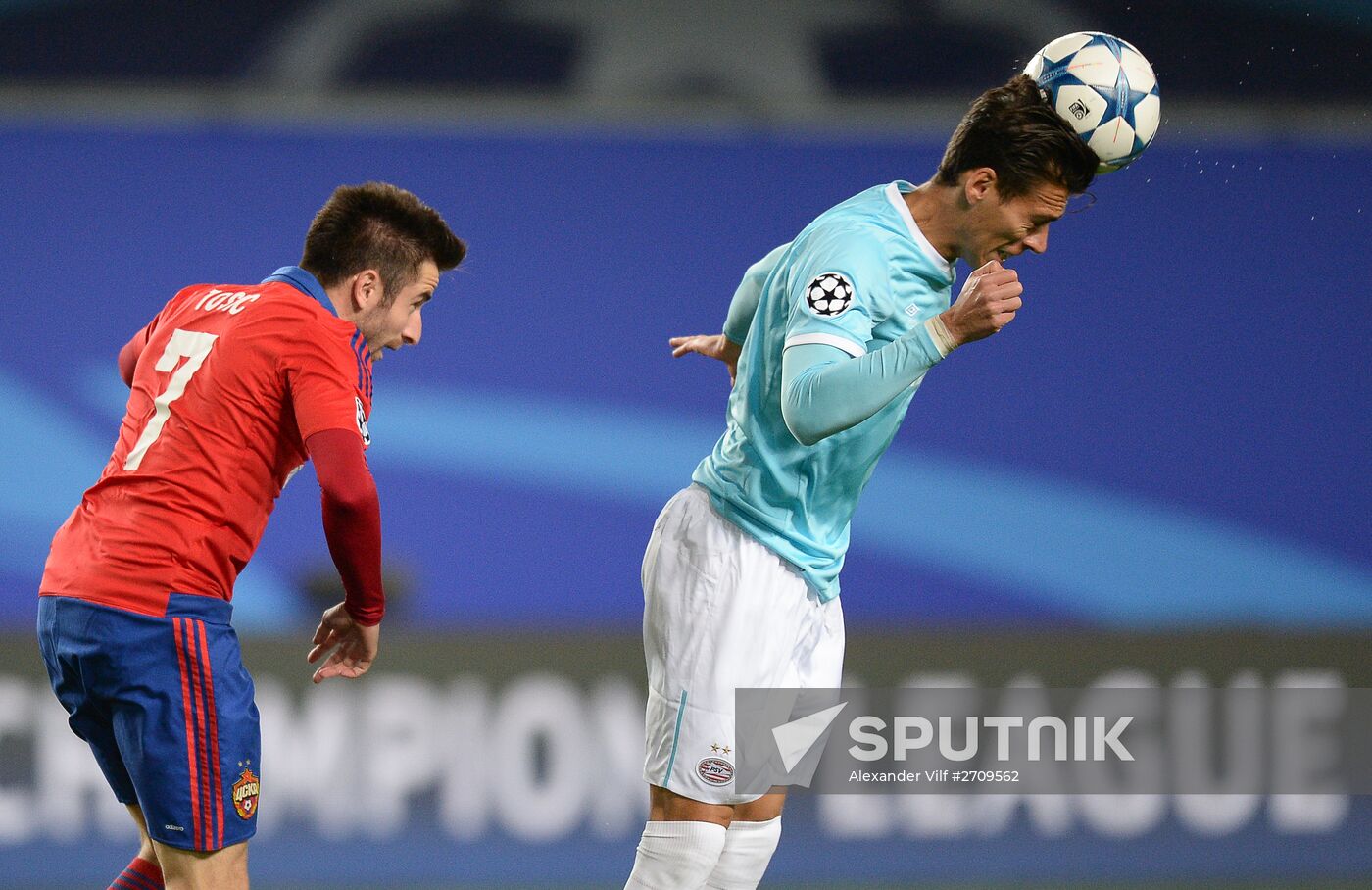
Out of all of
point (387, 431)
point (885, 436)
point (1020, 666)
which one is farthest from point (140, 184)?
point (885, 436)

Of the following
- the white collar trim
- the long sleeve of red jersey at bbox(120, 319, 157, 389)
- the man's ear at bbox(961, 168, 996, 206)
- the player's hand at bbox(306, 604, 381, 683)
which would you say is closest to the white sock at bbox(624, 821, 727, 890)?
the player's hand at bbox(306, 604, 381, 683)

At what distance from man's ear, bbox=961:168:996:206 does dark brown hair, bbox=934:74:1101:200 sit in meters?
0.01

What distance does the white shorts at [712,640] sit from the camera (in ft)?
9.24

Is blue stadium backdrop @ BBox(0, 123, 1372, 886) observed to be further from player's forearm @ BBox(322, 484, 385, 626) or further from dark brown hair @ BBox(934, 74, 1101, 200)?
dark brown hair @ BBox(934, 74, 1101, 200)

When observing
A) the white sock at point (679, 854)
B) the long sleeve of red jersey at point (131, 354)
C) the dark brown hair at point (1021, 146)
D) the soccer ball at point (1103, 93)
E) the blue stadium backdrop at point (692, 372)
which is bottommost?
the white sock at point (679, 854)

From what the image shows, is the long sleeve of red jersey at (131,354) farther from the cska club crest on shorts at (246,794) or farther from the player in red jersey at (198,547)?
the cska club crest on shorts at (246,794)

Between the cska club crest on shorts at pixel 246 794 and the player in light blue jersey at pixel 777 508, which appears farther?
the player in light blue jersey at pixel 777 508

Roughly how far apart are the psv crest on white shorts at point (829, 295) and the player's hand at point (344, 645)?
1.04 meters

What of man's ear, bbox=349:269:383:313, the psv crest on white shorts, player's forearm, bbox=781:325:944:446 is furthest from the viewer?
man's ear, bbox=349:269:383:313

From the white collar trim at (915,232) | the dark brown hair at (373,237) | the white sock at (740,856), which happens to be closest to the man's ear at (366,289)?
the dark brown hair at (373,237)

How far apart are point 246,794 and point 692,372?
437 cm

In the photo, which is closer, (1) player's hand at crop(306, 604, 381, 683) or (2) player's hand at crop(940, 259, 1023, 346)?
(2) player's hand at crop(940, 259, 1023, 346)

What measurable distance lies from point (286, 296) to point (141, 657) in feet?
2.28

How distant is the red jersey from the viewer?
2.64m
